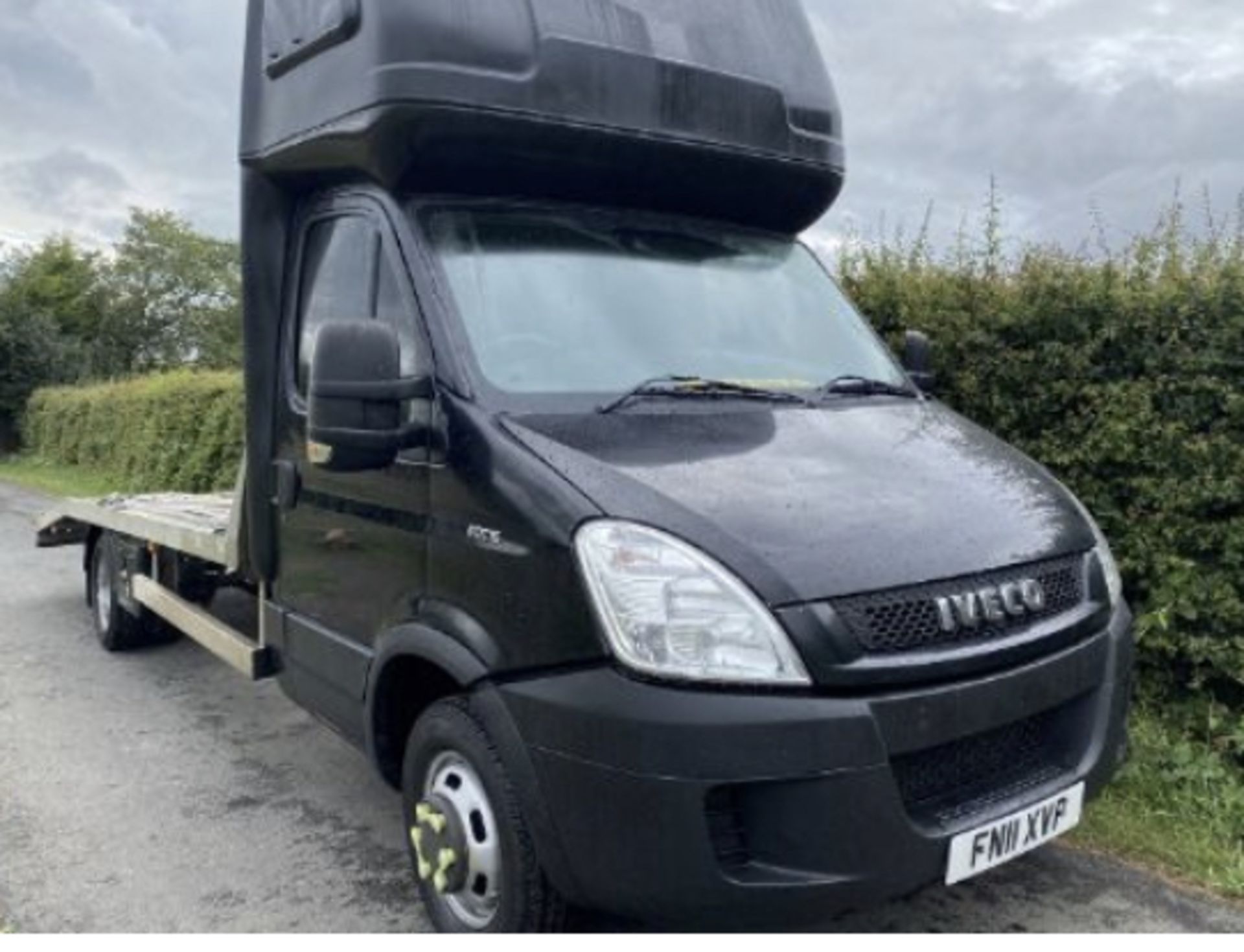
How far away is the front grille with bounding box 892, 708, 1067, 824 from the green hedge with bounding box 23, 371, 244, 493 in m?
8.22

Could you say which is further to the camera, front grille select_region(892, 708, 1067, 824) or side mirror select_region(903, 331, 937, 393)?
side mirror select_region(903, 331, 937, 393)

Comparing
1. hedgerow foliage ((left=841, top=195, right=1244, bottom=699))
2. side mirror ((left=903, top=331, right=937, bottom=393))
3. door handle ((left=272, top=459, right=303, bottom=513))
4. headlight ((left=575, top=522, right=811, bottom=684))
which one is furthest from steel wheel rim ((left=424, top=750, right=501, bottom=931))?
hedgerow foliage ((left=841, top=195, right=1244, bottom=699))

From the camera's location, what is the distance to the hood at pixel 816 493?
2770 mm

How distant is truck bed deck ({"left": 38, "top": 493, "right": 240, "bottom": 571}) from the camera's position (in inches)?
212

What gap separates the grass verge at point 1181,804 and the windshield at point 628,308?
191 centimetres

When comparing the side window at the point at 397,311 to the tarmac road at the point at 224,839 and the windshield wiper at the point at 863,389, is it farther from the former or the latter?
the tarmac road at the point at 224,839

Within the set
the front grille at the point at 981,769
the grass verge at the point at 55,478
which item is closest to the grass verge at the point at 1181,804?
the front grille at the point at 981,769

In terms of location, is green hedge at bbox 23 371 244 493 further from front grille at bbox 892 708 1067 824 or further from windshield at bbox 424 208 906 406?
front grille at bbox 892 708 1067 824

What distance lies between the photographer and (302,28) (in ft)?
13.2

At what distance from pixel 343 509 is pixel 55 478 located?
2097 centimetres

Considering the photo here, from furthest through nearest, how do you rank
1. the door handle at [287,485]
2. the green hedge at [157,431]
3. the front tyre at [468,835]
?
the green hedge at [157,431], the door handle at [287,485], the front tyre at [468,835]

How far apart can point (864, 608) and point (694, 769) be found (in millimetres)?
572

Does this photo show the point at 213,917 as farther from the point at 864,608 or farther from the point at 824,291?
the point at 824,291

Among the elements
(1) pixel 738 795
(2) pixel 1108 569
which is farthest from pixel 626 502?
(2) pixel 1108 569
